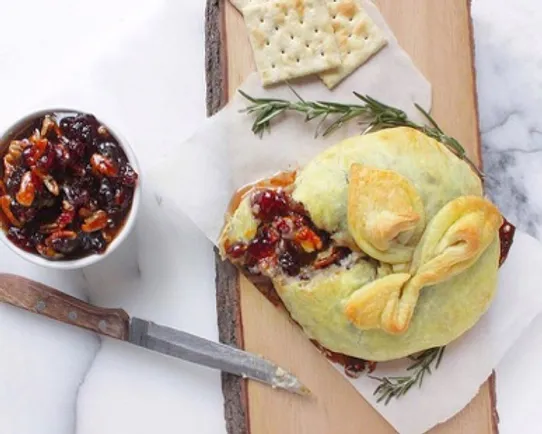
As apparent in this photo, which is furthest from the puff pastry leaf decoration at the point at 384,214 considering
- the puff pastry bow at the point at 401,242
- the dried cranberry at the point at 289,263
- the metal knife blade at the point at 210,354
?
the metal knife blade at the point at 210,354

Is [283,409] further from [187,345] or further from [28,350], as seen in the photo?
[28,350]

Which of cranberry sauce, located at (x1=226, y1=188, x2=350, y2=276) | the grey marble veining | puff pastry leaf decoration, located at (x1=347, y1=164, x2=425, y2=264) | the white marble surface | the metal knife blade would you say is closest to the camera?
puff pastry leaf decoration, located at (x1=347, y1=164, x2=425, y2=264)

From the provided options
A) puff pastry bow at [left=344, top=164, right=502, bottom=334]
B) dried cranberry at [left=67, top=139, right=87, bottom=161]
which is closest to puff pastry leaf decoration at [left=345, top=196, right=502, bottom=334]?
puff pastry bow at [left=344, top=164, right=502, bottom=334]

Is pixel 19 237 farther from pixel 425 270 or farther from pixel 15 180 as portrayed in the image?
pixel 425 270

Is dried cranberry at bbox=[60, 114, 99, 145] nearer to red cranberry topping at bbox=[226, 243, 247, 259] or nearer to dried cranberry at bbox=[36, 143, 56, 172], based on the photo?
dried cranberry at bbox=[36, 143, 56, 172]

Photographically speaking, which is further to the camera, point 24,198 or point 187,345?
point 187,345

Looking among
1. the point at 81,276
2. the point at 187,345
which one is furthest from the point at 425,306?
the point at 81,276
